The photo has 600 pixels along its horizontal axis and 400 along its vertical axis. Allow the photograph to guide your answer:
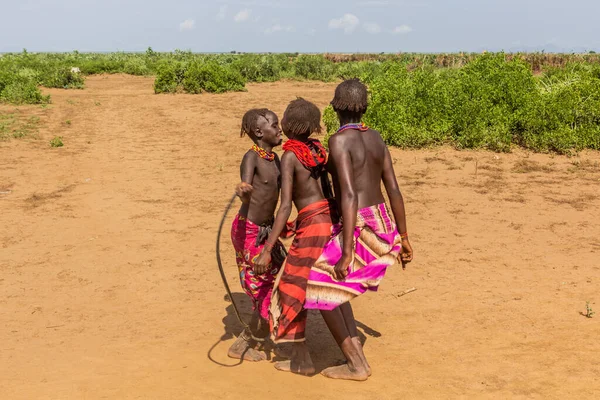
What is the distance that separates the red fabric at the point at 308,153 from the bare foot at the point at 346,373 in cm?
134

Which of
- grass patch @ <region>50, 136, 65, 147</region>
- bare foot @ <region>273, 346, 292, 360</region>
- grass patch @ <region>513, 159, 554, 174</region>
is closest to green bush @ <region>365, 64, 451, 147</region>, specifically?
grass patch @ <region>513, 159, 554, 174</region>

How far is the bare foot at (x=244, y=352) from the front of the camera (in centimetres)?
426

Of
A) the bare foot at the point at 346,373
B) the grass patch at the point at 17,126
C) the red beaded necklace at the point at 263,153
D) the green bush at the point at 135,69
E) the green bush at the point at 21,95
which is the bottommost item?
the bare foot at the point at 346,373

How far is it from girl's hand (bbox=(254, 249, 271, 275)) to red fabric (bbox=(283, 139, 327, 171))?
0.60 m

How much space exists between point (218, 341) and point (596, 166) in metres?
8.58

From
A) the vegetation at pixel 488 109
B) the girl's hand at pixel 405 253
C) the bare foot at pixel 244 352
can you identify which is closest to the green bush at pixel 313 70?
the vegetation at pixel 488 109

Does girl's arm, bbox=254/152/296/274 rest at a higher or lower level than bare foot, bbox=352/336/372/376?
higher

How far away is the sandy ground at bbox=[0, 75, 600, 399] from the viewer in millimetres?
3951

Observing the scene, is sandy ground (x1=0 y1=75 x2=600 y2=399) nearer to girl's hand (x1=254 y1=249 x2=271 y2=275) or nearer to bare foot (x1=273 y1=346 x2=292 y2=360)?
bare foot (x1=273 y1=346 x2=292 y2=360)

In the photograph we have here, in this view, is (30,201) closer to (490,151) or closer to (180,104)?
(490,151)

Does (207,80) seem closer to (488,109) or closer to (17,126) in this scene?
(17,126)

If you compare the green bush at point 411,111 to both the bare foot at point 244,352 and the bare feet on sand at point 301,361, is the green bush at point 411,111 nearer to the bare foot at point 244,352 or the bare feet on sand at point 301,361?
the bare foot at point 244,352

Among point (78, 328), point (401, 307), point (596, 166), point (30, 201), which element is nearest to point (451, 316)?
point (401, 307)

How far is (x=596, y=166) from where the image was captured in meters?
10.6
